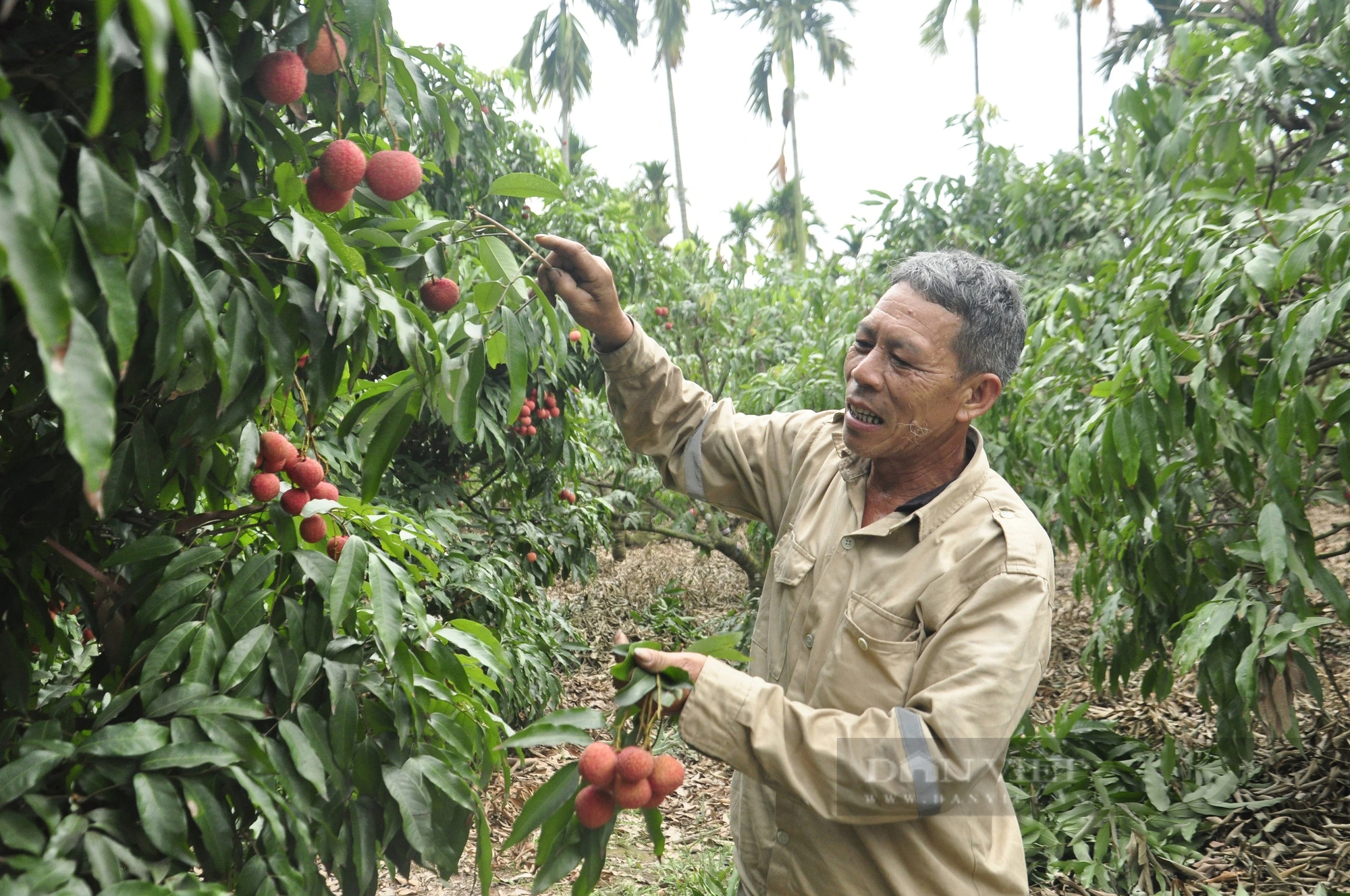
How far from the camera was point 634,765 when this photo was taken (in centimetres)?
121

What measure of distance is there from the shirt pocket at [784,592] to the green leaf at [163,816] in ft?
3.11

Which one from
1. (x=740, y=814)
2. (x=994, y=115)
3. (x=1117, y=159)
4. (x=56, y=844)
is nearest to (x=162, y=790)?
(x=56, y=844)

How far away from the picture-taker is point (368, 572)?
122 centimetres

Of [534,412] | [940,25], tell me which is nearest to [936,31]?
[940,25]

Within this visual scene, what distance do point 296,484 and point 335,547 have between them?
0.35 feet

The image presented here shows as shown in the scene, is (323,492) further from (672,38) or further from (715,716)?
(672,38)

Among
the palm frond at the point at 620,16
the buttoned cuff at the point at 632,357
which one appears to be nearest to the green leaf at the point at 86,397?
the buttoned cuff at the point at 632,357

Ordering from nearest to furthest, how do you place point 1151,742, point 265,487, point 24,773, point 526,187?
point 24,773, point 265,487, point 526,187, point 1151,742

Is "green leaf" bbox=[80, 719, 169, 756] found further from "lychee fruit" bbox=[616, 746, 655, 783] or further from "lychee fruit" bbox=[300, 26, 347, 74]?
"lychee fruit" bbox=[300, 26, 347, 74]

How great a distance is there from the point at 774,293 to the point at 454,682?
5.97 metres

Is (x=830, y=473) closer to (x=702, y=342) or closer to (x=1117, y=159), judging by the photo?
(x=1117, y=159)

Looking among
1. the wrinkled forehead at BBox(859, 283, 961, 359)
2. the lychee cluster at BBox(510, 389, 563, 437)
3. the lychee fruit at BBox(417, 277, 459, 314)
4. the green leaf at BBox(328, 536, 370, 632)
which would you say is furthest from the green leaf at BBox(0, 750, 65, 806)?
the lychee cluster at BBox(510, 389, 563, 437)

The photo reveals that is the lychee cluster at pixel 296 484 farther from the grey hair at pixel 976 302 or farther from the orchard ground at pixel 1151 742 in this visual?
the grey hair at pixel 976 302

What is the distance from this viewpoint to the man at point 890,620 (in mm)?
1260
